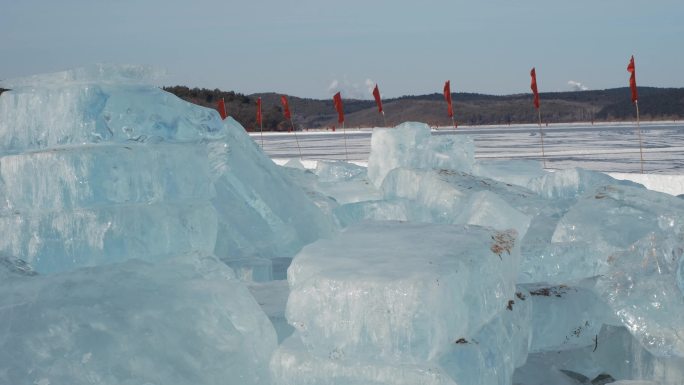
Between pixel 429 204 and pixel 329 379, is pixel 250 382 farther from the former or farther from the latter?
pixel 429 204

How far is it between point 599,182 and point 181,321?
342cm

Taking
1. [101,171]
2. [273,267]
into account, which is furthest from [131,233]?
[273,267]

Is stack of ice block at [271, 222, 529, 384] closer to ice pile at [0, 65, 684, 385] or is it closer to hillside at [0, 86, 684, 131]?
ice pile at [0, 65, 684, 385]

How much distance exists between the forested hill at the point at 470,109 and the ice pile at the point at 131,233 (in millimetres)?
39007

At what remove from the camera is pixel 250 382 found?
5.65 feet

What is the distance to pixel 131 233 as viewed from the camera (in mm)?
2553

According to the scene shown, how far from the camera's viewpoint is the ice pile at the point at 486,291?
1.57 meters

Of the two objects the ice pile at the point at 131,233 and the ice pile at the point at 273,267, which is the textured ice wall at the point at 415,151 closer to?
the ice pile at the point at 273,267

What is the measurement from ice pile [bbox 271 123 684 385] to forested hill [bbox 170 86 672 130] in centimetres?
3919

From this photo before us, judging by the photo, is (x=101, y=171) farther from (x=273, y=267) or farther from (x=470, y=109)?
(x=470, y=109)

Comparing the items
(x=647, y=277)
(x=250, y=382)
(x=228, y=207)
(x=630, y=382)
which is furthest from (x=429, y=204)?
(x=250, y=382)

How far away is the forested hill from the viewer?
47562 millimetres

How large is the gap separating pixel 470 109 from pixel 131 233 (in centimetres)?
7120

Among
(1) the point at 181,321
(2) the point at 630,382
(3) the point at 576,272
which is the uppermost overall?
(1) the point at 181,321
